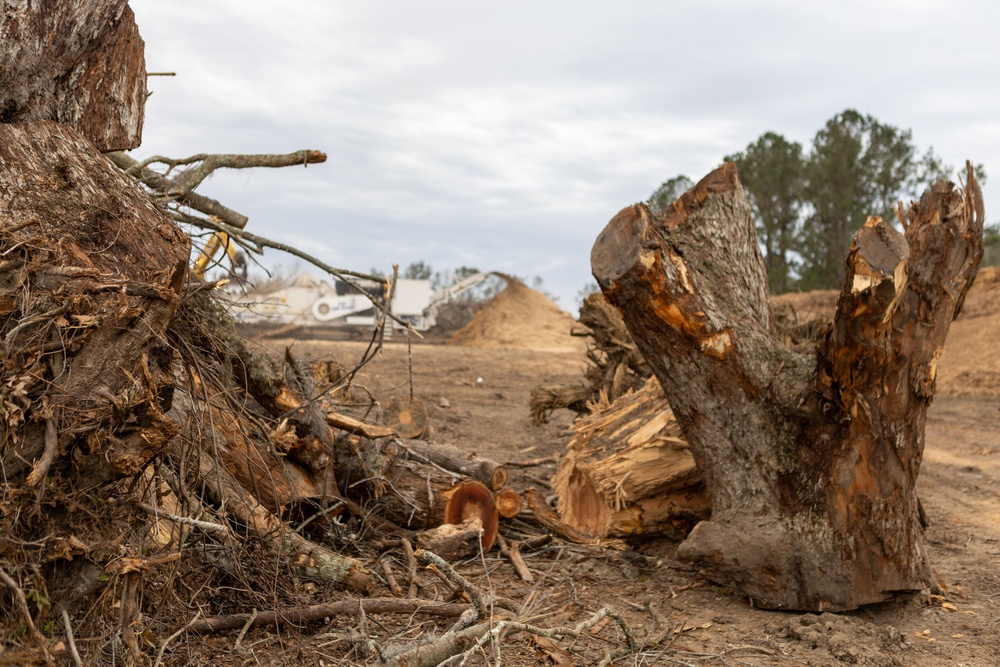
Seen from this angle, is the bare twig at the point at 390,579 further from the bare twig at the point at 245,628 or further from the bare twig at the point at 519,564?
the bare twig at the point at 245,628

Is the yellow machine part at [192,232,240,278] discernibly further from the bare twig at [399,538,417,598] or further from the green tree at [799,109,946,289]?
the green tree at [799,109,946,289]

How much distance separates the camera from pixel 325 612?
11.9 feet

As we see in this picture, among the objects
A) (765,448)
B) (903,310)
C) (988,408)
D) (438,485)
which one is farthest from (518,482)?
(988,408)

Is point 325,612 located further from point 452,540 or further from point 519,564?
point 519,564

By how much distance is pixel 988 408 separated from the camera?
13289 millimetres

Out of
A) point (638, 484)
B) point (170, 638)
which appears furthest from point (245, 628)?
point (638, 484)

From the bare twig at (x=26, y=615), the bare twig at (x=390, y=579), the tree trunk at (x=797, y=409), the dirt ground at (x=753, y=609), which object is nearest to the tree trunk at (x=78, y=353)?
the bare twig at (x=26, y=615)

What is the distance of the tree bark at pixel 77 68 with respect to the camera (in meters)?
3.46

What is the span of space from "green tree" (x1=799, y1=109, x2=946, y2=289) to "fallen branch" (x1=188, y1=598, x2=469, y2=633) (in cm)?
2035

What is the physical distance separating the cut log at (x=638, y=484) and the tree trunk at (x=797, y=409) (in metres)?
0.59

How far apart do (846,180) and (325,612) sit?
2243 centimetres

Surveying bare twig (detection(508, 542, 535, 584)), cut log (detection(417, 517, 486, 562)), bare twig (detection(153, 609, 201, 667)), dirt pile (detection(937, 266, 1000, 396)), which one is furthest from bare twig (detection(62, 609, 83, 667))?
dirt pile (detection(937, 266, 1000, 396))

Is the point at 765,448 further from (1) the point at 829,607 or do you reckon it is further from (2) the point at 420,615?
(2) the point at 420,615

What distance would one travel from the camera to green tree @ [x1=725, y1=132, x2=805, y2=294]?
24.3 metres
